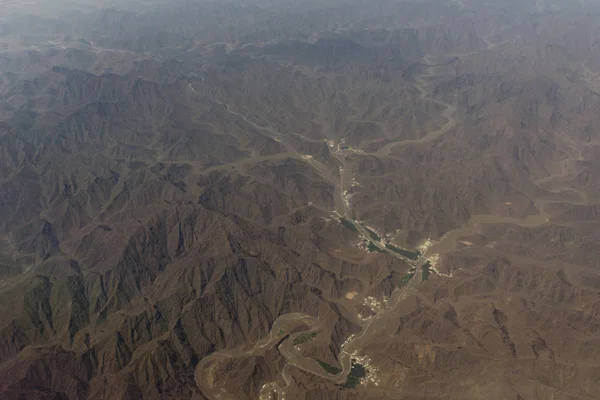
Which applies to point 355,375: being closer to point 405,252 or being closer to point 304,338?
point 304,338

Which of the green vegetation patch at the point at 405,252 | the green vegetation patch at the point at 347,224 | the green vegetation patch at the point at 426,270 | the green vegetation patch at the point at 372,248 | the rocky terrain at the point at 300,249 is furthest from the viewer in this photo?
the green vegetation patch at the point at 347,224

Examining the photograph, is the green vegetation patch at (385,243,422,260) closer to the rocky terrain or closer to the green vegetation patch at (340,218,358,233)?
the rocky terrain

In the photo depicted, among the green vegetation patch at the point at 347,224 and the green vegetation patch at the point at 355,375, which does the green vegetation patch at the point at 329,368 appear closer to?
the green vegetation patch at the point at 355,375

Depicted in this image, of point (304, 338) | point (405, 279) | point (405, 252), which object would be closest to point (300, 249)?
point (405, 279)

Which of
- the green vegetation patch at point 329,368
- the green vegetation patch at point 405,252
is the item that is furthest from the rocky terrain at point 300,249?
the green vegetation patch at point 405,252

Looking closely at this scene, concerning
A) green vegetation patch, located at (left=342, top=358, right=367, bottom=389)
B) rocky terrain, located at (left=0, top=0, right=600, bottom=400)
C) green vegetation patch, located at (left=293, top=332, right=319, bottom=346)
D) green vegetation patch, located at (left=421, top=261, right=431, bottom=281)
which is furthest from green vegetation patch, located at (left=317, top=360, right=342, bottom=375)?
green vegetation patch, located at (left=421, top=261, right=431, bottom=281)

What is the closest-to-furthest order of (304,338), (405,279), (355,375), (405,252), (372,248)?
(355,375), (304,338), (405,279), (405,252), (372,248)
